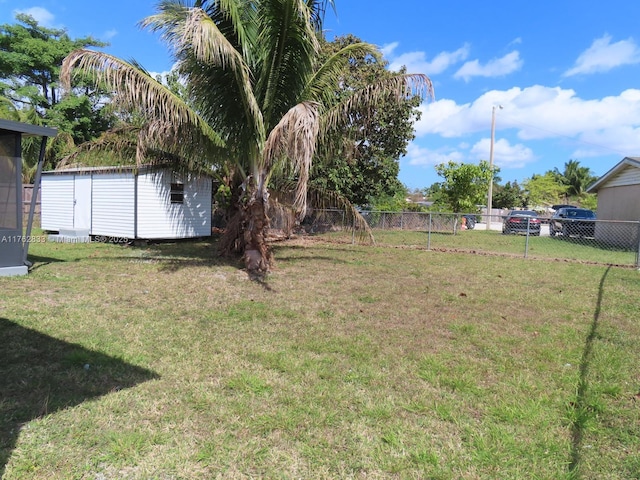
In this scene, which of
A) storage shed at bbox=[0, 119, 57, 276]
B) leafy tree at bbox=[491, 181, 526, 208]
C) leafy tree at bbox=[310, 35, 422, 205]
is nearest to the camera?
storage shed at bbox=[0, 119, 57, 276]

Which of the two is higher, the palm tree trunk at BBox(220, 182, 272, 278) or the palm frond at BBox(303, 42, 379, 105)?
the palm frond at BBox(303, 42, 379, 105)

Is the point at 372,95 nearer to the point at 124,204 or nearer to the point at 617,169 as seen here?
the point at 124,204

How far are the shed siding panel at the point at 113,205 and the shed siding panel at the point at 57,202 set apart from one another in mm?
1507

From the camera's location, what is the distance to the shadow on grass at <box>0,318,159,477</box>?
3.03 metres

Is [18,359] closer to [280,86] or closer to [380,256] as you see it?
[280,86]

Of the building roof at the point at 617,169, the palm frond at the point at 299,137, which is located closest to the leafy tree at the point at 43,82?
the palm frond at the point at 299,137

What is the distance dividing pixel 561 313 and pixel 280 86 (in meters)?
6.58

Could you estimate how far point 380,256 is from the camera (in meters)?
12.1

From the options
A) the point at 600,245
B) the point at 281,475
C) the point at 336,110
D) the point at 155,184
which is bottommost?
the point at 281,475

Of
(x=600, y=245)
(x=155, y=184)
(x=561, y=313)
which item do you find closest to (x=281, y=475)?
(x=561, y=313)

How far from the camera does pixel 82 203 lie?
14.2m

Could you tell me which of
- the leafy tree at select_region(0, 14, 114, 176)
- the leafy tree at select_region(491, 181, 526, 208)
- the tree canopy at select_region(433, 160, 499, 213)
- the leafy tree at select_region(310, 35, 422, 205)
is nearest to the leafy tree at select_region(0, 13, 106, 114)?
the leafy tree at select_region(0, 14, 114, 176)

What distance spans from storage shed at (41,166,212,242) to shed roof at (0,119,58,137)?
385 centimetres

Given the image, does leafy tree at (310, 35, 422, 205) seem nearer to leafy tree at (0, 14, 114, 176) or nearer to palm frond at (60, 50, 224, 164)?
palm frond at (60, 50, 224, 164)
